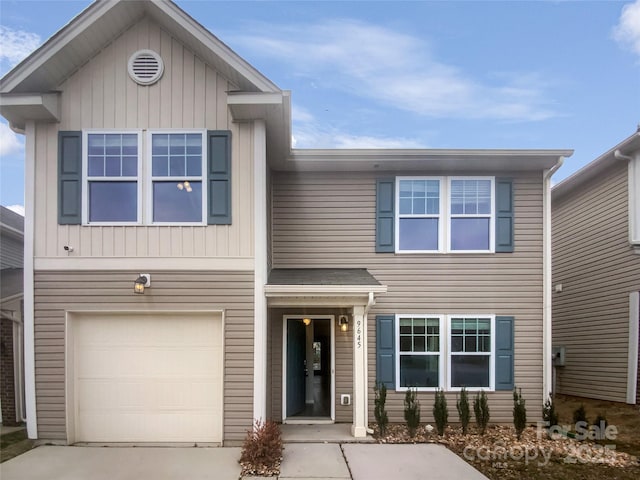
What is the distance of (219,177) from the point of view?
620 centimetres

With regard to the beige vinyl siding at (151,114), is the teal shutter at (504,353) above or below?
below

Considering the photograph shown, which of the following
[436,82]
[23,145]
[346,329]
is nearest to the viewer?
[23,145]

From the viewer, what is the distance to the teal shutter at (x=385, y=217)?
7832 millimetres

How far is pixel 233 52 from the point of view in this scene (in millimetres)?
5914

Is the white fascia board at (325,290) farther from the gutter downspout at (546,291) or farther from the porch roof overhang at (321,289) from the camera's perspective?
the gutter downspout at (546,291)

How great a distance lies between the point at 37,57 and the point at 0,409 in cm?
561

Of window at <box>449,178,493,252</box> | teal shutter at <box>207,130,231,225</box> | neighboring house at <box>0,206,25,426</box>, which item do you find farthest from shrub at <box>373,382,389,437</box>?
neighboring house at <box>0,206,25,426</box>

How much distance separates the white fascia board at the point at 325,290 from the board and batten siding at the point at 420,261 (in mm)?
1362

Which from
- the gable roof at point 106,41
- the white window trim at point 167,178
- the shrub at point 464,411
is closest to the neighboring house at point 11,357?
the white window trim at point 167,178

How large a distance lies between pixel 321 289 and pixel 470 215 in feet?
10.5

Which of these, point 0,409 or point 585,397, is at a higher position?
point 0,409

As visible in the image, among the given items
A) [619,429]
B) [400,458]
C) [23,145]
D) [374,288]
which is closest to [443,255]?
[374,288]

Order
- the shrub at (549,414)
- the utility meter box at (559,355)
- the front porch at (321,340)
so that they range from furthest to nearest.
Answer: the utility meter box at (559,355)
the shrub at (549,414)
the front porch at (321,340)

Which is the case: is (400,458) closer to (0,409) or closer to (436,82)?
(0,409)
